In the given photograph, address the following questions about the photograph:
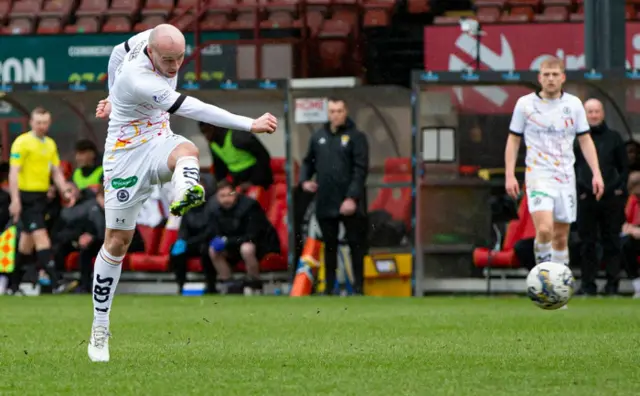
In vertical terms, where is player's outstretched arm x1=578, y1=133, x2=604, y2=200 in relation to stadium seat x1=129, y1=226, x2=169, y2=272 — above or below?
above

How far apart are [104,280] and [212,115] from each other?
123 cm

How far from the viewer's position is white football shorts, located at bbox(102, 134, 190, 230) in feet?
27.1

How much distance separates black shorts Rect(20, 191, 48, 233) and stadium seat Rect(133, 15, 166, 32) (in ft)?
20.6

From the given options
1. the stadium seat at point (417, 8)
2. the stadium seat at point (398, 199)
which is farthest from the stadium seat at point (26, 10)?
the stadium seat at point (398, 199)

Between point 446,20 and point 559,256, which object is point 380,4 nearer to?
point 446,20

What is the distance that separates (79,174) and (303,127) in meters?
2.93

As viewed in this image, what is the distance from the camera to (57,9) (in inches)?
951

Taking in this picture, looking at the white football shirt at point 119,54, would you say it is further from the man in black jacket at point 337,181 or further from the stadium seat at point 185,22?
the stadium seat at point 185,22

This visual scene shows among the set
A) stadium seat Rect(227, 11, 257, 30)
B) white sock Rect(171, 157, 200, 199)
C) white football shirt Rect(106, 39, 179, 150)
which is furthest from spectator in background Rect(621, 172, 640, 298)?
white sock Rect(171, 157, 200, 199)

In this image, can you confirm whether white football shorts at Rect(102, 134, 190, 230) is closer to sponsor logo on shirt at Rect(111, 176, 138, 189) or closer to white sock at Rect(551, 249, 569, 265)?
sponsor logo on shirt at Rect(111, 176, 138, 189)

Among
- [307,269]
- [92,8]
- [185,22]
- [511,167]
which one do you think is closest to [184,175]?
[511,167]

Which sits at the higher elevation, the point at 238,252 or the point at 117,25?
the point at 117,25

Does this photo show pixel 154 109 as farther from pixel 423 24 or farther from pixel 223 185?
pixel 423 24

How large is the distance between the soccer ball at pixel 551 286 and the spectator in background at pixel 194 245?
251 inches
